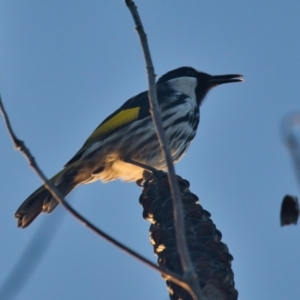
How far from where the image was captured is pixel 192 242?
3.46 metres

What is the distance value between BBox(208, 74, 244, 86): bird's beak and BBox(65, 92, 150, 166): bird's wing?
111cm

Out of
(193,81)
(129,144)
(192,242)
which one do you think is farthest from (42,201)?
(193,81)

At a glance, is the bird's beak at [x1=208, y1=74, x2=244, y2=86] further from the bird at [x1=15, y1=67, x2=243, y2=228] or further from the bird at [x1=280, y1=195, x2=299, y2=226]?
the bird at [x1=280, y1=195, x2=299, y2=226]

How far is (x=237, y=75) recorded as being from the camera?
25.6 feet

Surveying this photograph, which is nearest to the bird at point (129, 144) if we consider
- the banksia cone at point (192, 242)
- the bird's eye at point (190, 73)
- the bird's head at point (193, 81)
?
the bird's head at point (193, 81)

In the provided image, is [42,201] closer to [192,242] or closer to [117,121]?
[117,121]

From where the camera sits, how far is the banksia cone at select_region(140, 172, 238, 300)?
10.4 feet

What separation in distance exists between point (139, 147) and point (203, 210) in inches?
117

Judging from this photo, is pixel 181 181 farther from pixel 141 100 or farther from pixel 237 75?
pixel 237 75

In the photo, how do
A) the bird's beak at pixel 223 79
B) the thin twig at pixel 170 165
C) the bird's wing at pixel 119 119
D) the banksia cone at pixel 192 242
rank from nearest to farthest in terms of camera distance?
the thin twig at pixel 170 165, the banksia cone at pixel 192 242, the bird's wing at pixel 119 119, the bird's beak at pixel 223 79

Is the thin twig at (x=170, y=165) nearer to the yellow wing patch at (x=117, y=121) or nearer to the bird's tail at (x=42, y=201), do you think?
the bird's tail at (x=42, y=201)

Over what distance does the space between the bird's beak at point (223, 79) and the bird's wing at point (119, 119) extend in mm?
1107

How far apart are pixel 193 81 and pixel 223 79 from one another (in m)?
0.41

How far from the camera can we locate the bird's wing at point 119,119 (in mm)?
6836
